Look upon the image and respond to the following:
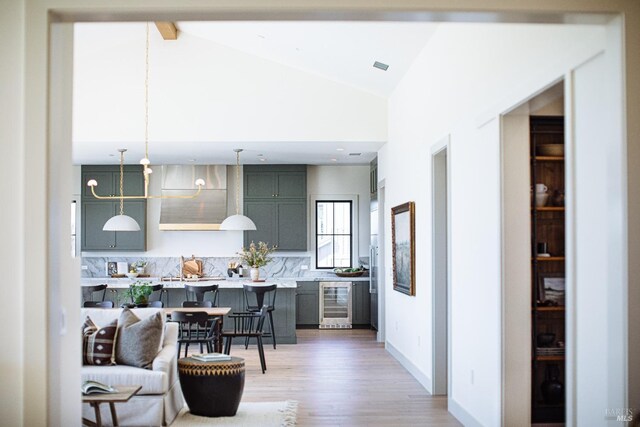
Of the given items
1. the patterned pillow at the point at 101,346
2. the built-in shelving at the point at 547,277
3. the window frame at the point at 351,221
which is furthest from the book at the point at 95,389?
the window frame at the point at 351,221

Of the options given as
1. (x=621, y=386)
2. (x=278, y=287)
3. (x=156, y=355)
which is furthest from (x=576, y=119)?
(x=278, y=287)

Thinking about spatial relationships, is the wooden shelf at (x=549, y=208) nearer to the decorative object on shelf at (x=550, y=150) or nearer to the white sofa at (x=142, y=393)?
the decorative object on shelf at (x=550, y=150)

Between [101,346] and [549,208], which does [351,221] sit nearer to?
[101,346]

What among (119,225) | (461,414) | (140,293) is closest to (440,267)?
(461,414)

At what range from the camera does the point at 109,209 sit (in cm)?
1270

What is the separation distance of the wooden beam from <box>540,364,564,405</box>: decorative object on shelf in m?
6.38

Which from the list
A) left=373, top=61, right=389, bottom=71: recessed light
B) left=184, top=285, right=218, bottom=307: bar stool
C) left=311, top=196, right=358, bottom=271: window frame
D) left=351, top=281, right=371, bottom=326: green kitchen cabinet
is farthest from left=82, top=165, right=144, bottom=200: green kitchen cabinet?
left=373, top=61, right=389, bottom=71: recessed light

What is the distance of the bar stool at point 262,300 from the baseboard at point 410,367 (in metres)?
1.68

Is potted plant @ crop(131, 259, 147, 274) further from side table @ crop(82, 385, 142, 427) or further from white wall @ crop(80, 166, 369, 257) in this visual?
side table @ crop(82, 385, 142, 427)

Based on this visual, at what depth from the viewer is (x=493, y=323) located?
5188 millimetres

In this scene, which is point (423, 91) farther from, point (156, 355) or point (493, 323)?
point (156, 355)

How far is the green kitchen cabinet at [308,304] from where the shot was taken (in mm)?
12719

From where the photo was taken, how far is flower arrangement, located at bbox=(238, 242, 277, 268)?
467 inches

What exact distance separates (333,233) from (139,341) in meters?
7.40
